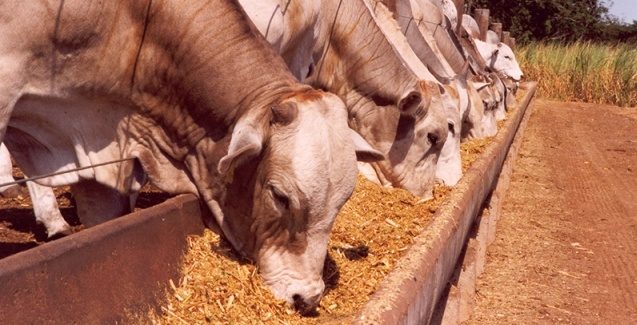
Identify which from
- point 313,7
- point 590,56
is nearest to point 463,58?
point 313,7

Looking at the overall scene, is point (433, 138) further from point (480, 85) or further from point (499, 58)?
point (499, 58)

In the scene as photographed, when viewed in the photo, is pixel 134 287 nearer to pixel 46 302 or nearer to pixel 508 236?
pixel 46 302

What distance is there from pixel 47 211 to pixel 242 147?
8.23ft

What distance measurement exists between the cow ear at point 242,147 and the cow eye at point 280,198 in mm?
160

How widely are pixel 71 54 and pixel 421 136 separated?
3.63 meters

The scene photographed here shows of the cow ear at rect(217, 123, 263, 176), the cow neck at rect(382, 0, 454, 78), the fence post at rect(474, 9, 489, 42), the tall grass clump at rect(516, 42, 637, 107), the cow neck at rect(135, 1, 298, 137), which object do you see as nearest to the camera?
the cow ear at rect(217, 123, 263, 176)

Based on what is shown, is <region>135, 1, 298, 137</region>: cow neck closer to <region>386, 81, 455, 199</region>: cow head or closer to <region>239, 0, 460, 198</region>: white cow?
<region>239, 0, 460, 198</region>: white cow

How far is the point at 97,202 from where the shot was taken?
14.4 ft

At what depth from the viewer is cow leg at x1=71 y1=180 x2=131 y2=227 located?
430 cm

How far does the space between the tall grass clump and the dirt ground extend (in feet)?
38.0

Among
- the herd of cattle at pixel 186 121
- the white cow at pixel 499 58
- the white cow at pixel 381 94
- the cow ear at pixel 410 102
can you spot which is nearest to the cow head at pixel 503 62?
the white cow at pixel 499 58

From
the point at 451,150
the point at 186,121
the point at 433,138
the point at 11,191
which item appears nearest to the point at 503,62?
the point at 451,150

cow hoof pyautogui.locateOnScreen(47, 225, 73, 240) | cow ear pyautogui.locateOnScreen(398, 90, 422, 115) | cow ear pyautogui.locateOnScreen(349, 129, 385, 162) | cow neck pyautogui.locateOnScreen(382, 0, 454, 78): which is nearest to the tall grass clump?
cow neck pyautogui.locateOnScreen(382, 0, 454, 78)

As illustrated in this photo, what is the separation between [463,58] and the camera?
11.1m
